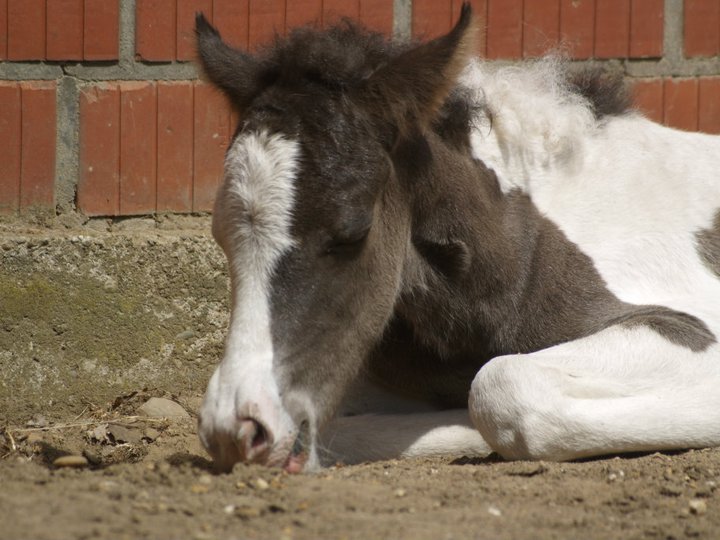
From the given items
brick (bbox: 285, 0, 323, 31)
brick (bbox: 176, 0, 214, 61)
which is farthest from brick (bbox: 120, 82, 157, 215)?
brick (bbox: 285, 0, 323, 31)

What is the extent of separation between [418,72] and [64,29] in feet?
7.38

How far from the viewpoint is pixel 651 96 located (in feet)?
17.1

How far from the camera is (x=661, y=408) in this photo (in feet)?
11.1

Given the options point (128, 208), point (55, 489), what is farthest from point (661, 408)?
point (128, 208)

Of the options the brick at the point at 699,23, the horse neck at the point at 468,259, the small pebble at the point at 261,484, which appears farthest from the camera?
the brick at the point at 699,23

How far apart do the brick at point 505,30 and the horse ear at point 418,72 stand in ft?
5.89

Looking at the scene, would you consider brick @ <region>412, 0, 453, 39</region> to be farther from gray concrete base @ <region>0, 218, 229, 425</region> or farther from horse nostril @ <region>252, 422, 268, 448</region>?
horse nostril @ <region>252, 422, 268, 448</region>

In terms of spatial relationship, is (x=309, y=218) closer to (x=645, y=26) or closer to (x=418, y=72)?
(x=418, y=72)

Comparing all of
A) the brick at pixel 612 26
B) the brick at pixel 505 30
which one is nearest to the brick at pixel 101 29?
the brick at pixel 505 30

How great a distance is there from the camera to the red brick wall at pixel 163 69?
489 centimetres

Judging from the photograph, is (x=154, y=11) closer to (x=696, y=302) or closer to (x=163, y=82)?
(x=163, y=82)

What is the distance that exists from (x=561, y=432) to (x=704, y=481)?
1.46 ft

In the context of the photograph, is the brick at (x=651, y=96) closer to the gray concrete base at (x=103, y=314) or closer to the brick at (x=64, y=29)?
the gray concrete base at (x=103, y=314)

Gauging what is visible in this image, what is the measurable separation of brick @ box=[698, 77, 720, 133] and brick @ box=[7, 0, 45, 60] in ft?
10.5
